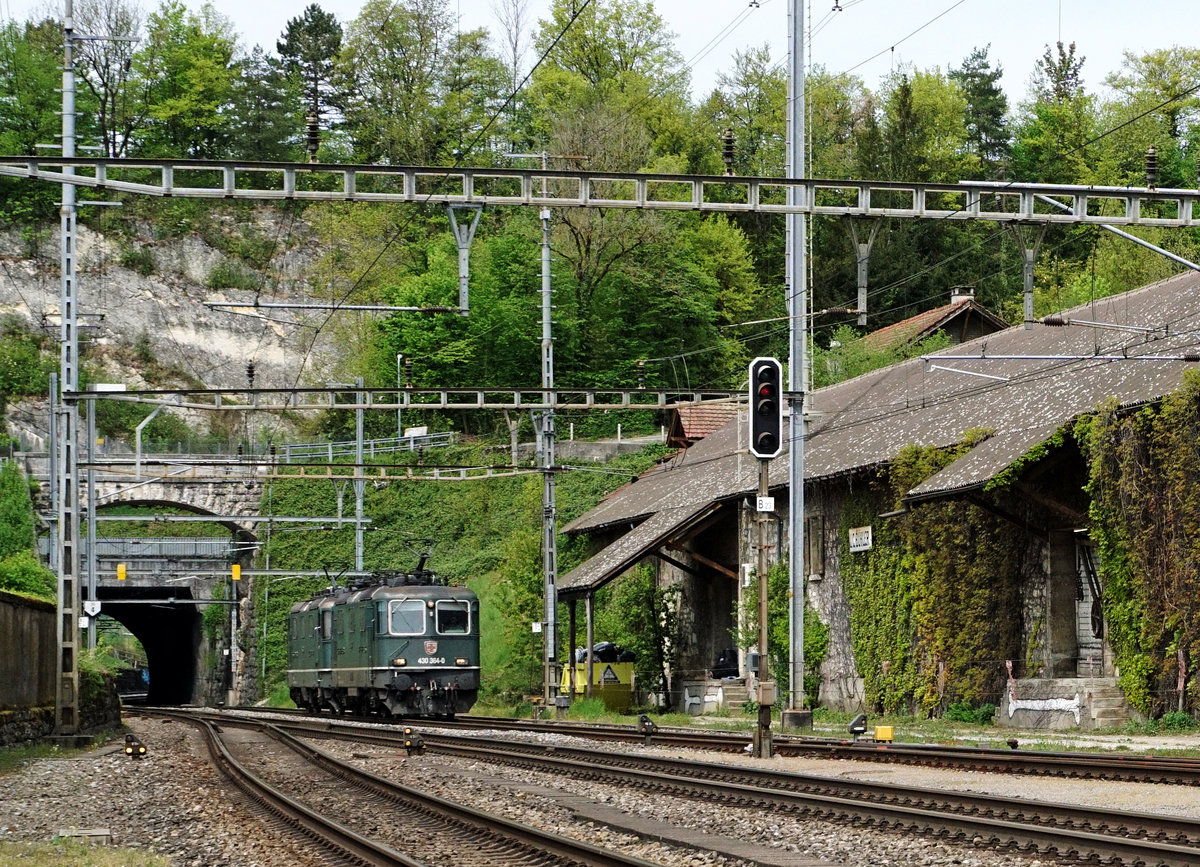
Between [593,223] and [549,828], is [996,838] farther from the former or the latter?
[593,223]

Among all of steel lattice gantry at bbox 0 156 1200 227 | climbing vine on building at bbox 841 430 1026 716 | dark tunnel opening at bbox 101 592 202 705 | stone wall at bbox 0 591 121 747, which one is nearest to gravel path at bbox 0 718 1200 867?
stone wall at bbox 0 591 121 747

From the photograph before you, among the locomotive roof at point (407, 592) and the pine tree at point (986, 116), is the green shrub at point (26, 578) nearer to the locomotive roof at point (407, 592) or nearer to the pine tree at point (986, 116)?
the locomotive roof at point (407, 592)

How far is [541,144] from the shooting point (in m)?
79.3

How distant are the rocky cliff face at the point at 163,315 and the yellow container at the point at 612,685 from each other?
42.6 meters

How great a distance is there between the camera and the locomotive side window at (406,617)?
35031 millimetres

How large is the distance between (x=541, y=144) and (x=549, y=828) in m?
68.2

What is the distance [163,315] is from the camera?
274 ft

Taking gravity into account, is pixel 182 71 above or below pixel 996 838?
above

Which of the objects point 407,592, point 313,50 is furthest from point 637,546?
point 313,50

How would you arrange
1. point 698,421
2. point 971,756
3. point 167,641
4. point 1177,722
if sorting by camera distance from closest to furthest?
point 971,756, point 1177,722, point 698,421, point 167,641

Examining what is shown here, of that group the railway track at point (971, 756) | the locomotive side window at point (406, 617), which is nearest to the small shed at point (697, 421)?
the locomotive side window at point (406, 617)

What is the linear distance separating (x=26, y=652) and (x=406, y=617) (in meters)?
11.0

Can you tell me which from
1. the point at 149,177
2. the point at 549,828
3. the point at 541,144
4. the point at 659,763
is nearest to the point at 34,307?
the point at 149,177

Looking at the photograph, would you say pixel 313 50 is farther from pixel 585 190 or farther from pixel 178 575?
pixel 585 190
